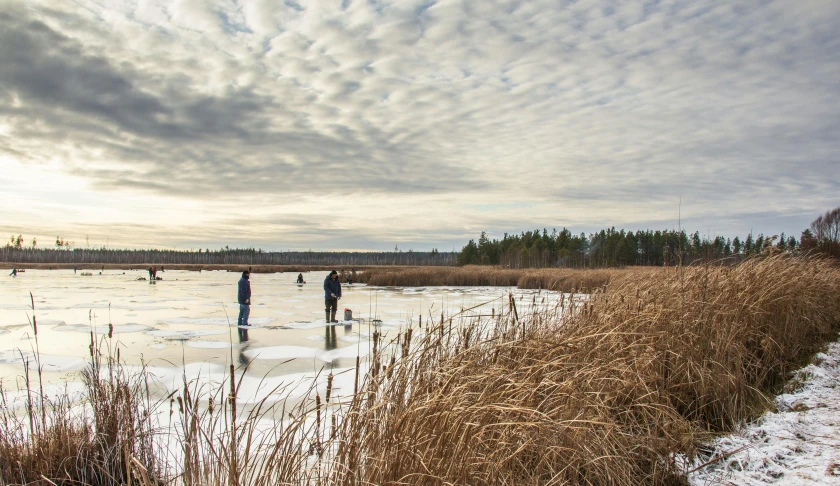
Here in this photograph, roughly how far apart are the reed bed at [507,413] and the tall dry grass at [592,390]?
22mm

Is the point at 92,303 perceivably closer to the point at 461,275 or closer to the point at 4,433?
the point at 4,433

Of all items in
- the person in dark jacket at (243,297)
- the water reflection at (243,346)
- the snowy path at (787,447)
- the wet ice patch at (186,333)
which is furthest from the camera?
the person in dark jacket at (243,297)

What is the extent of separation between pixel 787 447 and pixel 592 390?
58.3 inches

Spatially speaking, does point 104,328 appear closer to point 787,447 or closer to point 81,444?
point 81,444

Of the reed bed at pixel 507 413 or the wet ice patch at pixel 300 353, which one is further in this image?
the wet ice patch at pixel 300 353

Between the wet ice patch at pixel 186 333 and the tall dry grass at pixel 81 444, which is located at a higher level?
the tall dry grass at pixel 81 444

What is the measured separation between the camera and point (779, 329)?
6.52 meters

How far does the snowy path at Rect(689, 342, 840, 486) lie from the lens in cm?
329

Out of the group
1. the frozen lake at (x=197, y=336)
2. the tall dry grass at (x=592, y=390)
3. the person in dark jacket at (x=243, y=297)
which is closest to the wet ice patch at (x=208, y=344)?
the frozen lake at (x=197, y=336)

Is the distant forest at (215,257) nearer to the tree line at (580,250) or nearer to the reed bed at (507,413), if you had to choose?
the tree line at (580,250)

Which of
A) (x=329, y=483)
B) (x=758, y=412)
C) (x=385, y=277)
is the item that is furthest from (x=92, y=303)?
(x=758, y=412)

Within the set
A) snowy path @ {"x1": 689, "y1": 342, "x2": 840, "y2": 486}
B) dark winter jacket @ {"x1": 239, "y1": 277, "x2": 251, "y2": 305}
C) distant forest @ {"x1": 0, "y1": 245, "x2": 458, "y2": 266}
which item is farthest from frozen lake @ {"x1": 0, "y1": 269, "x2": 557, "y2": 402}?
distant forest @ {"x1": 0, "y1": 245, "x2": 458, "y2": 266}

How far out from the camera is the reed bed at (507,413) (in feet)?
9.13

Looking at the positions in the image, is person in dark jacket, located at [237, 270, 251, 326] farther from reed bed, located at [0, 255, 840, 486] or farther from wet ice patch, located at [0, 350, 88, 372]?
reed bed, located at [0, 255, 840, 486]
